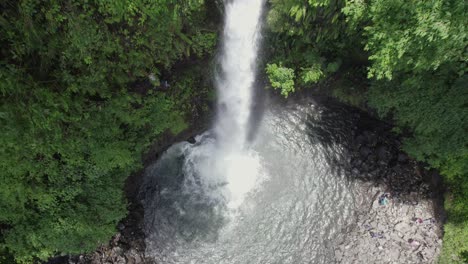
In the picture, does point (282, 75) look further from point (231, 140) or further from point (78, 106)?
point (78, 106)

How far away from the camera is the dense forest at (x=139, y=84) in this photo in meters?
6.78

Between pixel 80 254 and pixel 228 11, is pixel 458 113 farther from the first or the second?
pixel 80 254

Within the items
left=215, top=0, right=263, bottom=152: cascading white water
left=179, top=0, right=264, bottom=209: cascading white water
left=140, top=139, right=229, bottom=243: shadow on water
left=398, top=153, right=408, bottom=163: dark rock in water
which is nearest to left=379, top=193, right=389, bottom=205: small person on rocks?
left=398, top=153, right=408, bottom=163: dark rock in water

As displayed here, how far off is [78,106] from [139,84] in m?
→ 2.14

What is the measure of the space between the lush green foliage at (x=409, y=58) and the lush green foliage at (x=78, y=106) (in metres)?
3.33

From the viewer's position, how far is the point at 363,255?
10.6m

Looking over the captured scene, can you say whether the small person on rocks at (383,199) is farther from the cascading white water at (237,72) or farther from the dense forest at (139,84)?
the cascading white water at (237,72)

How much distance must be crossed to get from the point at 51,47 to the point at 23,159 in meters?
3.04

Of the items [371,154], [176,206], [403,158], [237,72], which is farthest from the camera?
[371,154]

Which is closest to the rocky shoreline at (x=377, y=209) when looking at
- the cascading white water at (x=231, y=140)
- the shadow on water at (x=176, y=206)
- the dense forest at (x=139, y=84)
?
the shadow on water at (x=176, y=206)

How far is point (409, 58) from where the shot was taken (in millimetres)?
7742

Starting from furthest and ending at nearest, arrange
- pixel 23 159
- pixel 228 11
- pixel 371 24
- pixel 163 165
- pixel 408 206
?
pixel 163 165
pixel 408 206
pixel 228 11
pixel 371 24
pixel 23 159

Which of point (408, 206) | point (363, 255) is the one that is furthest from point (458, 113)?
point (363, 255)

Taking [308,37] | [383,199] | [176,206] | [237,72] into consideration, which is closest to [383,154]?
[383,199]
